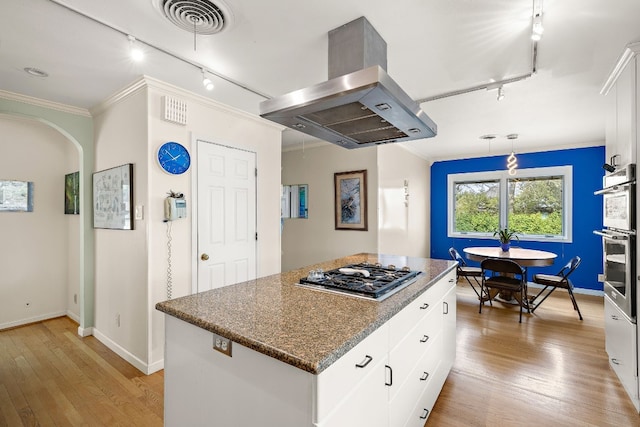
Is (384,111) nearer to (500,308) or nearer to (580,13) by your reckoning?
(580,13)

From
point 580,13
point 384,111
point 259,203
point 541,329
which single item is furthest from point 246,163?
point 541,329

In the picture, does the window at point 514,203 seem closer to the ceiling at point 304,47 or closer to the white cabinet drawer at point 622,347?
the ceiling at point 304,47

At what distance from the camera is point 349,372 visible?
3.58ft

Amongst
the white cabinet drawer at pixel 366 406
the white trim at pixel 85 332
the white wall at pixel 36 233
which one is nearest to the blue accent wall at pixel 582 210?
the white cabinet drawer at pixel 366 406

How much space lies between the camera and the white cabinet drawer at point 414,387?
147 cm

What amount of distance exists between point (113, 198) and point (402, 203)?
4149 mm

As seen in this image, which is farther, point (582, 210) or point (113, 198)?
point (582, 210)

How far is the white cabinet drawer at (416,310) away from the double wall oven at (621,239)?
1171mm

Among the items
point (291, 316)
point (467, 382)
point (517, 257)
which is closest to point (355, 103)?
point (291, 316)

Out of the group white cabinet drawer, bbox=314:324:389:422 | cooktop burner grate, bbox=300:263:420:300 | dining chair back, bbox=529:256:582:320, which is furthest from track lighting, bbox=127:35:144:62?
dining chair back, bbox=529:256:582:320

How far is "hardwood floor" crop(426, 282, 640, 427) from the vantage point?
2.06m

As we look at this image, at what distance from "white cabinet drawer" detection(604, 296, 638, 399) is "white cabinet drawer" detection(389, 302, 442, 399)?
1.30 m

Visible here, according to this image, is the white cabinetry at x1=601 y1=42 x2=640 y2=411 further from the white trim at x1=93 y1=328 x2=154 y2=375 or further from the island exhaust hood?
the white trim at x1=93 y1=328 x2=154 y2=375

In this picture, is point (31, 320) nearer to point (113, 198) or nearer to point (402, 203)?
point (113, 198)
